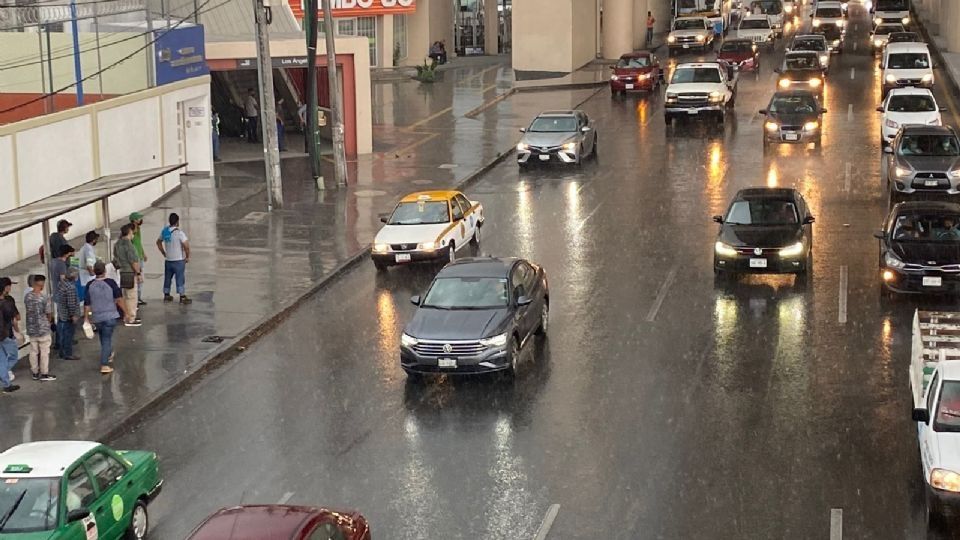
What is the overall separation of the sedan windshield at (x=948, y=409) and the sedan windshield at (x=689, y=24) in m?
53.4

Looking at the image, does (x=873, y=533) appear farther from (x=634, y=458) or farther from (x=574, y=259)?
(x=574, y=259)

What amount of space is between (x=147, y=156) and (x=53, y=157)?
17.1 feet

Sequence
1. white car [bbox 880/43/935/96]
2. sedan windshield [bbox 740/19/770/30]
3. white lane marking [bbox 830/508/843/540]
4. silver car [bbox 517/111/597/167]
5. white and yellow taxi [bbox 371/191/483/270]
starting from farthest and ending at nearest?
1. sedan windshield [bbox 740/19/770/30]
2. white car [bbox 880/43/935/96]
3. silver car [bbox 517/111/597/167]
4. white and yellow taxi [bbox 371/191/483/270]
5. white lane marking [bbox 830/508/843/540]

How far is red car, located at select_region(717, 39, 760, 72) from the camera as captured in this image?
55969 millimetres

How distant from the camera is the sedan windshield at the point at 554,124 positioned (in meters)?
37.4

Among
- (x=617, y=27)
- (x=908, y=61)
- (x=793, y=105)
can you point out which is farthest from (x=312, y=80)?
(x=617, y=27)

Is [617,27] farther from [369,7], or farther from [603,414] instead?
[603,414]

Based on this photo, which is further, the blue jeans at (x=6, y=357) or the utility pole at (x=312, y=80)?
the utility pole at (x=312, y=80)

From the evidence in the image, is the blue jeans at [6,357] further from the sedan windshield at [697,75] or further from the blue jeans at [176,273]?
the sedan windshield at [697,75]

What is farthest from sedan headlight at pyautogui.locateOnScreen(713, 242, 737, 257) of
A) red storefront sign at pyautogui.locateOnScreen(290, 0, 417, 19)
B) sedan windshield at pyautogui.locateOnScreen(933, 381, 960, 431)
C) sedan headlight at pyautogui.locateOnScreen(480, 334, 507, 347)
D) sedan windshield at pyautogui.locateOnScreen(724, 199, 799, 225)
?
red storefront sign at pyautogui.locateOnScreen(290, 0, 417, 19)

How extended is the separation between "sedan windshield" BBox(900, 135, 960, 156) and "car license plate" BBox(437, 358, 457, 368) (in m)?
15.8

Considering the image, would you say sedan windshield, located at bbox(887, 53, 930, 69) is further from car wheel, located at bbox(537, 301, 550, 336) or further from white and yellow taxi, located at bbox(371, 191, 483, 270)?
car wheel, located at bbox(537, 301, 550, 336)

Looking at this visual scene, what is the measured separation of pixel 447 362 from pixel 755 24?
5152cm

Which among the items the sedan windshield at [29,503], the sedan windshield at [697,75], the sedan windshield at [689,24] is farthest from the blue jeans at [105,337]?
the sedan windshield at [689,24]
